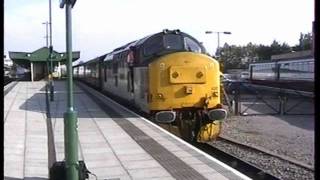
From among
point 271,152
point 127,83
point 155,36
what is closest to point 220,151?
point 271,152

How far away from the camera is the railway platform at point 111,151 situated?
974 cm

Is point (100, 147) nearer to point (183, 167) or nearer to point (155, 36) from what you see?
point (183, 167)

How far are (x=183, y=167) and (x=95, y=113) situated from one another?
11512 millimetres

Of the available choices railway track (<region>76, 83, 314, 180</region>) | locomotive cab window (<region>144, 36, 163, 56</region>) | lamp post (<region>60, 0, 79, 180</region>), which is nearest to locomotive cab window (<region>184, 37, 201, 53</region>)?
locomotive cab window (<region>144, 36, 163, 56</region>)

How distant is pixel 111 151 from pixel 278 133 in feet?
31.0

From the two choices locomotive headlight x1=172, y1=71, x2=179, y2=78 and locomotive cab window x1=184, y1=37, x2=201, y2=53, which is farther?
locomotive cab window x1=184, y1=37, x2=201, y2=53

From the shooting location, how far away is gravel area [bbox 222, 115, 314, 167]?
51.1ft

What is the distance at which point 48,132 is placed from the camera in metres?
15.3

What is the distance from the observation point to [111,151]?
40.1ft

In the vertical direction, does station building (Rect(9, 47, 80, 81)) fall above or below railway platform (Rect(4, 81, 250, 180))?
above

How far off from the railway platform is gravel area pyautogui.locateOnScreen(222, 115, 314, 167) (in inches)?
128

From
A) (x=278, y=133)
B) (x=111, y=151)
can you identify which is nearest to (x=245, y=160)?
(x=111, y=151)

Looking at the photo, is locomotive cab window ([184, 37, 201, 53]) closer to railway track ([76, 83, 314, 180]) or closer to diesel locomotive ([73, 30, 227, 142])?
diesel locomotive ([73, 30, 227, 142])

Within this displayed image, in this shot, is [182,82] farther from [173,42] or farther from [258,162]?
[258,162]
